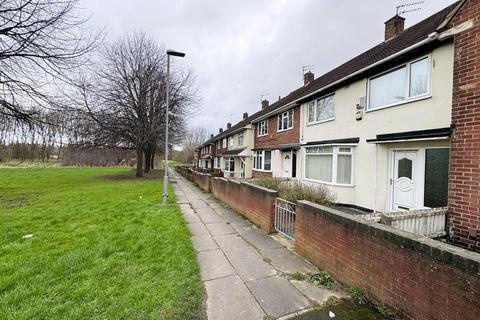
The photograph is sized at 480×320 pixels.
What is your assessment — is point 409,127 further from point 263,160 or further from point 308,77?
point 308,77

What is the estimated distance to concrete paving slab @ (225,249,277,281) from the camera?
12.5 ft

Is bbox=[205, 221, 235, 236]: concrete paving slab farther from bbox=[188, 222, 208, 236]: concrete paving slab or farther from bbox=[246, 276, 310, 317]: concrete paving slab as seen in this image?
bbox=[246, 276, 310, 317]: concrete paving slab

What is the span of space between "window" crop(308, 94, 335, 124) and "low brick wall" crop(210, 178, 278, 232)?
18.3 feet

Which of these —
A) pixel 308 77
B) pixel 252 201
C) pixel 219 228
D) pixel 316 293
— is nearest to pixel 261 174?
pixel 308 77

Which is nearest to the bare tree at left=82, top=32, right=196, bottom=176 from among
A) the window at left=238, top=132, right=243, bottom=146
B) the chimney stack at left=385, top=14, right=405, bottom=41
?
the window at left=238, top=132, right=243, bottom=146

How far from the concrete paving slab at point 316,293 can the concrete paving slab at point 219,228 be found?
294cm

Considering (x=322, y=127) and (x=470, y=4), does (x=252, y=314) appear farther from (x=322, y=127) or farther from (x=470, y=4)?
(x=322, y=127)

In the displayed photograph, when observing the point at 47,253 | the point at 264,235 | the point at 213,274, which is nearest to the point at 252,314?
the point at 213,274

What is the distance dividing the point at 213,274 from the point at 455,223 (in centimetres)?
503

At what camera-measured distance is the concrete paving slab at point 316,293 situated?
3152 mm

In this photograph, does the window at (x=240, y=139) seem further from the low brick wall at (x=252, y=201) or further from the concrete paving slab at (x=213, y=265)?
the concrete paving slab at (x=213, y=265)

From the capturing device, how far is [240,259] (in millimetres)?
4445

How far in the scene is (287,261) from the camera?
4352mm

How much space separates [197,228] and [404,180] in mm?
6580
